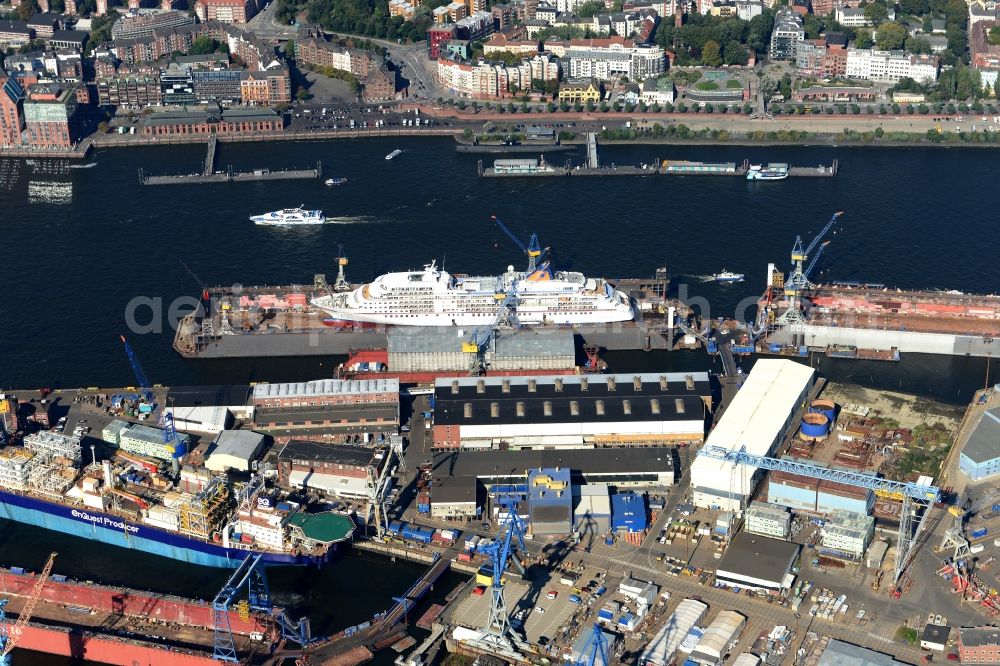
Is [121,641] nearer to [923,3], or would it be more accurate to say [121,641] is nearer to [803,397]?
[803,397]

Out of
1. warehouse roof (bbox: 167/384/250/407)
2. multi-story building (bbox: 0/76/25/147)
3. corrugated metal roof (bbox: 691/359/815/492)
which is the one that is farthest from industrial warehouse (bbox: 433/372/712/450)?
multi-story building (bbox: 0/76/25/147)

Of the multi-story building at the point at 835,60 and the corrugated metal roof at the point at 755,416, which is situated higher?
the multi-story building at the point at 835,60

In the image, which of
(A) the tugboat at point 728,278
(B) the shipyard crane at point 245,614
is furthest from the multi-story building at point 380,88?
(B) the shipyard crane at point 245,614

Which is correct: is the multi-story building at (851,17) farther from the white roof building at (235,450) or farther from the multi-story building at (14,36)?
the white roof building at (235,450)

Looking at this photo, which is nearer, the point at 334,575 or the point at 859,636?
the point at 859,636

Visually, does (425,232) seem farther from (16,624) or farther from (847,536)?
(16,624)

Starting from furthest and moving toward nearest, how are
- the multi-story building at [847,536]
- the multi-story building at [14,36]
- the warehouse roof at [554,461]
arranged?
the multi-story building at [14,36] < the warehouse roof at [554,461] < the multi-story building at [847,536]

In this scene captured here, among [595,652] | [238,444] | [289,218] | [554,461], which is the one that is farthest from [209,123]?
[595,652]

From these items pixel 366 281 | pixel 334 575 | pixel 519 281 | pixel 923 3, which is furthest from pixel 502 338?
pixel 923 3
